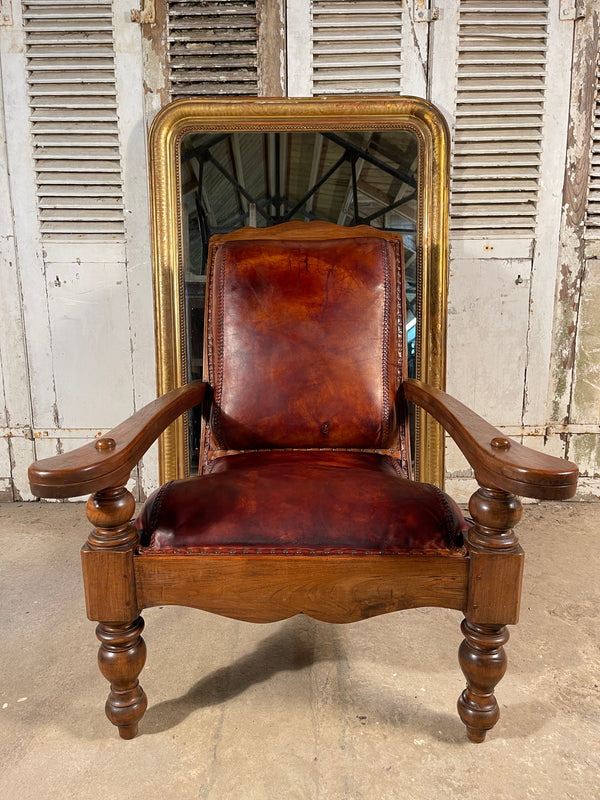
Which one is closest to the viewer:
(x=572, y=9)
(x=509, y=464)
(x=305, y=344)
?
(x=509, y=464)

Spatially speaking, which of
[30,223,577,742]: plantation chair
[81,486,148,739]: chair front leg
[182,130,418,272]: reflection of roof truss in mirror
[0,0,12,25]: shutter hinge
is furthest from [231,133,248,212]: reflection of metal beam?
[81,486,148,739]: chair front leg

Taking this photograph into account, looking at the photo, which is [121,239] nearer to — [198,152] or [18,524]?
[198,152]

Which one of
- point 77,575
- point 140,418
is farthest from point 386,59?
point 77,575

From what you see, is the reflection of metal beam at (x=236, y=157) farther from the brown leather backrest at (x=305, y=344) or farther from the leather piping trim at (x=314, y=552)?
the leather piping trim at (x=314, y=552)

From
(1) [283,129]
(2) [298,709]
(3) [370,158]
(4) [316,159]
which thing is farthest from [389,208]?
(2) [298,709]

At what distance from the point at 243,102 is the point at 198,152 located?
0.76 ft

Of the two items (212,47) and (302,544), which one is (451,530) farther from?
(212,47)

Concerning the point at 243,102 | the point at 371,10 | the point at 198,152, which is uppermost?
the point at 371,10

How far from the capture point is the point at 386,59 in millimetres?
2025

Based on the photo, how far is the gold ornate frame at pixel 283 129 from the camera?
6.57ft

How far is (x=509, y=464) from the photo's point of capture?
87cm

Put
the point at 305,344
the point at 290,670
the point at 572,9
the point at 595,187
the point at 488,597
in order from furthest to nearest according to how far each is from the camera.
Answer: the point at 595,187
the point at 572,9
the point at 305,344
the point at 290,670
the point at 488,597

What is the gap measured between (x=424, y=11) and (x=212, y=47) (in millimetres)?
757

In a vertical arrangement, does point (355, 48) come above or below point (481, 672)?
above
